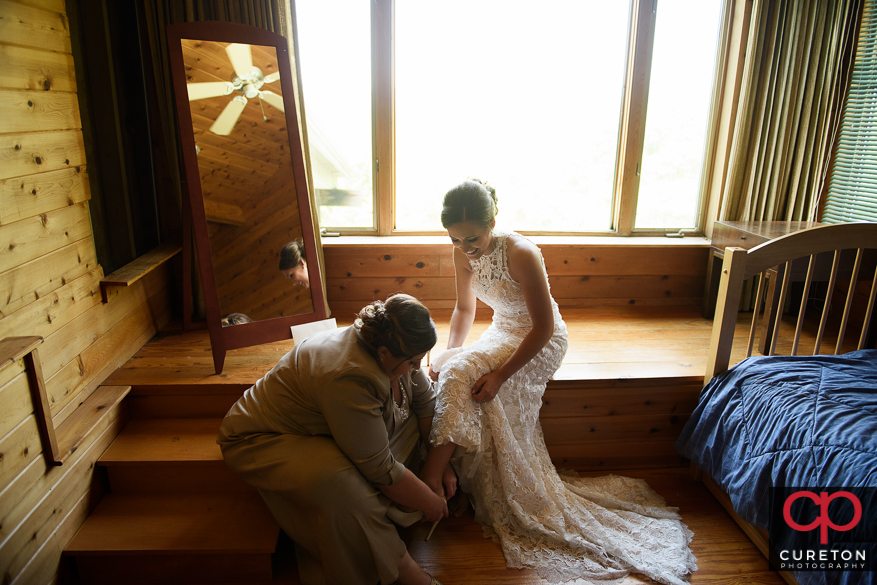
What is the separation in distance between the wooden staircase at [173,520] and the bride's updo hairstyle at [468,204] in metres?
1.18

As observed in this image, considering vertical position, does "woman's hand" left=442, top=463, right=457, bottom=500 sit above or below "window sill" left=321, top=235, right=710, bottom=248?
below

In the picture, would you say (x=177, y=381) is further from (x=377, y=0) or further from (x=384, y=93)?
(x=377, y=0)

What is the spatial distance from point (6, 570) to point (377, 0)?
2752mm

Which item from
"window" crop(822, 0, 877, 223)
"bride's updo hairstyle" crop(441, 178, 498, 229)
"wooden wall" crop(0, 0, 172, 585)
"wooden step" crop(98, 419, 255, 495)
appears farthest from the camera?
"window" crop(822, 0, 877, 223)

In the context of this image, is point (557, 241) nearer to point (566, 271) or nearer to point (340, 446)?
point (566, 271)

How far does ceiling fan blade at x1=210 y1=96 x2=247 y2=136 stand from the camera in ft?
7.29

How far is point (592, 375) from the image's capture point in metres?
2.28

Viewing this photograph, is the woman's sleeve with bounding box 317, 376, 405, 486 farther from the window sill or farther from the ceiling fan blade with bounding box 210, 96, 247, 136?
the window sill

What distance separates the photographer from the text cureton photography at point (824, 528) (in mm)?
1423

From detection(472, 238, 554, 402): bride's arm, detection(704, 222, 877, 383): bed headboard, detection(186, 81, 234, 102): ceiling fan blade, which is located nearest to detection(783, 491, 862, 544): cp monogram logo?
detection(704, 222, 877, 383): bed headboard

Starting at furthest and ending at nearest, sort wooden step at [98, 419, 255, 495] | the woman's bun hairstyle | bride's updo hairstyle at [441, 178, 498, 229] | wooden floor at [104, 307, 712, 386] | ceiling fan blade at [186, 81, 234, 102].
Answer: the woman's bun hairstyle → wooden floor at [104, 307, 712, 386] → ceiling fan blade at [186, 81, 234, 102] → wooden step at [98, 419, 255, 495] → bride's updo hairstyle at [441, 178, 498, 229]

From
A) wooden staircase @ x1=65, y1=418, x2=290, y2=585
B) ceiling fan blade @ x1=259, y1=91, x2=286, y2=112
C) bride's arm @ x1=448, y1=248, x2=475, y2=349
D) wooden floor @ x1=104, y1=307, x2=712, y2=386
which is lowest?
wooden staircase @ x1=65, y1=418, x2=290, y2=585

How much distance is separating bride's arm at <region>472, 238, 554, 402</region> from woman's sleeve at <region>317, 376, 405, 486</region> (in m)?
0.44

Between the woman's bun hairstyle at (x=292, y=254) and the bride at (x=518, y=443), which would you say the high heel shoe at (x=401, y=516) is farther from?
the woman's bun hairstyle at (x=292, y=254)
